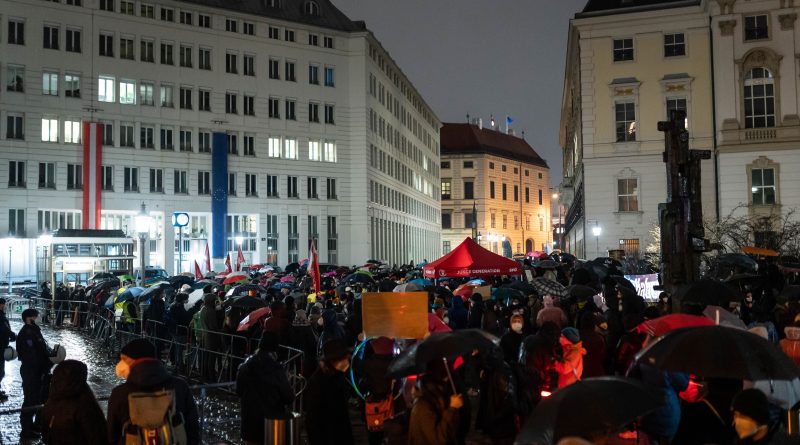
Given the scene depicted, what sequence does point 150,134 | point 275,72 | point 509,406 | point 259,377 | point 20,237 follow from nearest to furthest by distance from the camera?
point 509,406
point 259,377
point 20,237
point 150,134
point 275,72

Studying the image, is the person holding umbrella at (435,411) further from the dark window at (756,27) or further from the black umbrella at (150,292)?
the dark window at (756,27)

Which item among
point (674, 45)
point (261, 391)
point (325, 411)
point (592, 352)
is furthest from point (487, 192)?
point (325, 411)

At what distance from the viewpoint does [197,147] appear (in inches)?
2216

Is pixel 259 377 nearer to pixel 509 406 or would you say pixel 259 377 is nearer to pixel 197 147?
pixel 509 406

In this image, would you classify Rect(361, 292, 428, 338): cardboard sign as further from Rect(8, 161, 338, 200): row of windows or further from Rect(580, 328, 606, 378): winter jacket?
Rect(8, 161, 338, 200): row of windows

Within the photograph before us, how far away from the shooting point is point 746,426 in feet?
15.2

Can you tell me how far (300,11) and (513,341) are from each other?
56551 mm

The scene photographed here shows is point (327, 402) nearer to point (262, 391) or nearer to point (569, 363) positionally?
point (262, 391)

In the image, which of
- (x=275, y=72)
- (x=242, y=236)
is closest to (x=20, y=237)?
(x=242, y=236)

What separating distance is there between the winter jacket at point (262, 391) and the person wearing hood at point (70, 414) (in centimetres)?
155

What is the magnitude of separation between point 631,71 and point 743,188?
797cm

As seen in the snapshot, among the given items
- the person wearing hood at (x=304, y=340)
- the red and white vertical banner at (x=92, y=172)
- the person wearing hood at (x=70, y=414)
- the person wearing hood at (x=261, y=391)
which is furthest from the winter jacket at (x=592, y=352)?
the red and white vertical banner at (x=92, y=172)

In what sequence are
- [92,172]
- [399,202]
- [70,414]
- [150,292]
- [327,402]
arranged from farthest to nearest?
[399,202] → [92,172] → [150,292] → [327,402] → [70,414]

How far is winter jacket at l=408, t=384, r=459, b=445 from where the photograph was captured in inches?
222
